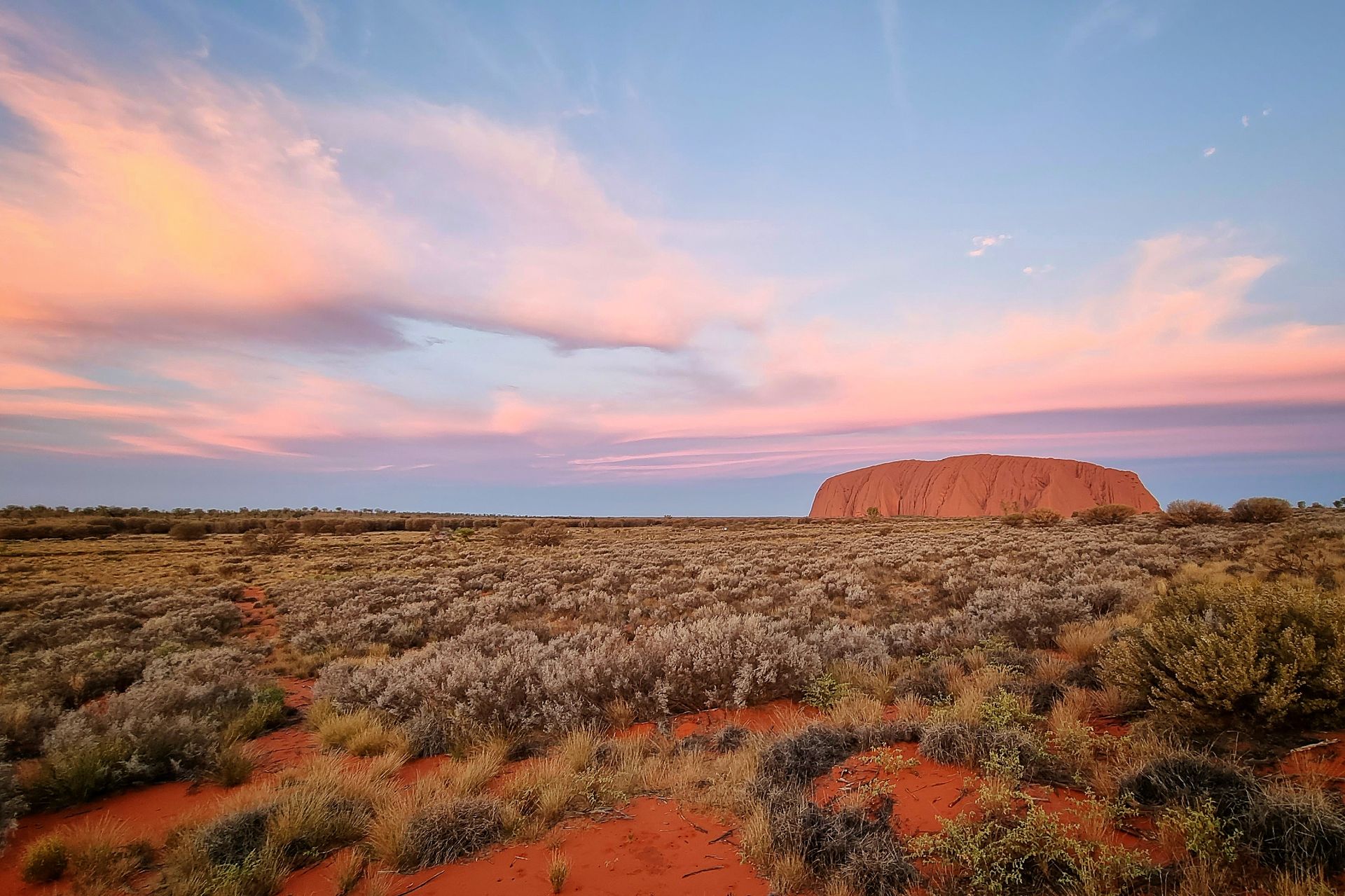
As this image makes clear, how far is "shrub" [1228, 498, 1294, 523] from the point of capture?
2895cm

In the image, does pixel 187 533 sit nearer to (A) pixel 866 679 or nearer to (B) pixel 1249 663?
(A) pixel 866 679

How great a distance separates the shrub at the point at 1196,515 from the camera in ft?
97.7

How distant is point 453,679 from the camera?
7.01m

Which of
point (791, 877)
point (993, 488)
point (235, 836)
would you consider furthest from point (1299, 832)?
point (993, 488)

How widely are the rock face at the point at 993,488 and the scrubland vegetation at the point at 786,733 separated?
317 feet

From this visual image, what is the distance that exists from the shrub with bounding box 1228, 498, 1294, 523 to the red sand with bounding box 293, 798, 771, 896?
3998cm

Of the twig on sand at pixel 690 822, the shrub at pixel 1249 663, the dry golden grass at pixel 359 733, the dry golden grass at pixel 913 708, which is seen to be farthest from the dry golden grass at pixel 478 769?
the shrub at pixel 1249 663

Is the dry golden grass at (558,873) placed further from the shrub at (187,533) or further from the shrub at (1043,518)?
the shrub at (187,533)

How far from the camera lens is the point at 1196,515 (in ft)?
98.7

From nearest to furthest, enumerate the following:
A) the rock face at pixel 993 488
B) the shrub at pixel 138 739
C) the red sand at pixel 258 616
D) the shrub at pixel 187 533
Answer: the shrub at pixel 138 739 → the red sand at pixel 258 616 → the shrub at pixel 187 533 → the rock face at pixel 993 488

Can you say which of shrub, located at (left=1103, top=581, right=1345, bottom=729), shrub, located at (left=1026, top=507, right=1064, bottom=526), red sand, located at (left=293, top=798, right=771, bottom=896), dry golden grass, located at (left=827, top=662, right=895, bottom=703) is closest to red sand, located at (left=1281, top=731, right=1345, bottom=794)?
shrub, located at (left=1103, top=581, right=1345, bottom=729)

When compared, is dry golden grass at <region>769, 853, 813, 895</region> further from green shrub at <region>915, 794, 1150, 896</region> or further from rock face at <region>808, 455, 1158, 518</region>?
rock face at <region>808, 455, 1158, 518</region>

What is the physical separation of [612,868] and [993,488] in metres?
121

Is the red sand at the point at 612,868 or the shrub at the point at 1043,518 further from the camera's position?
the shrub at the point at 1043,518
